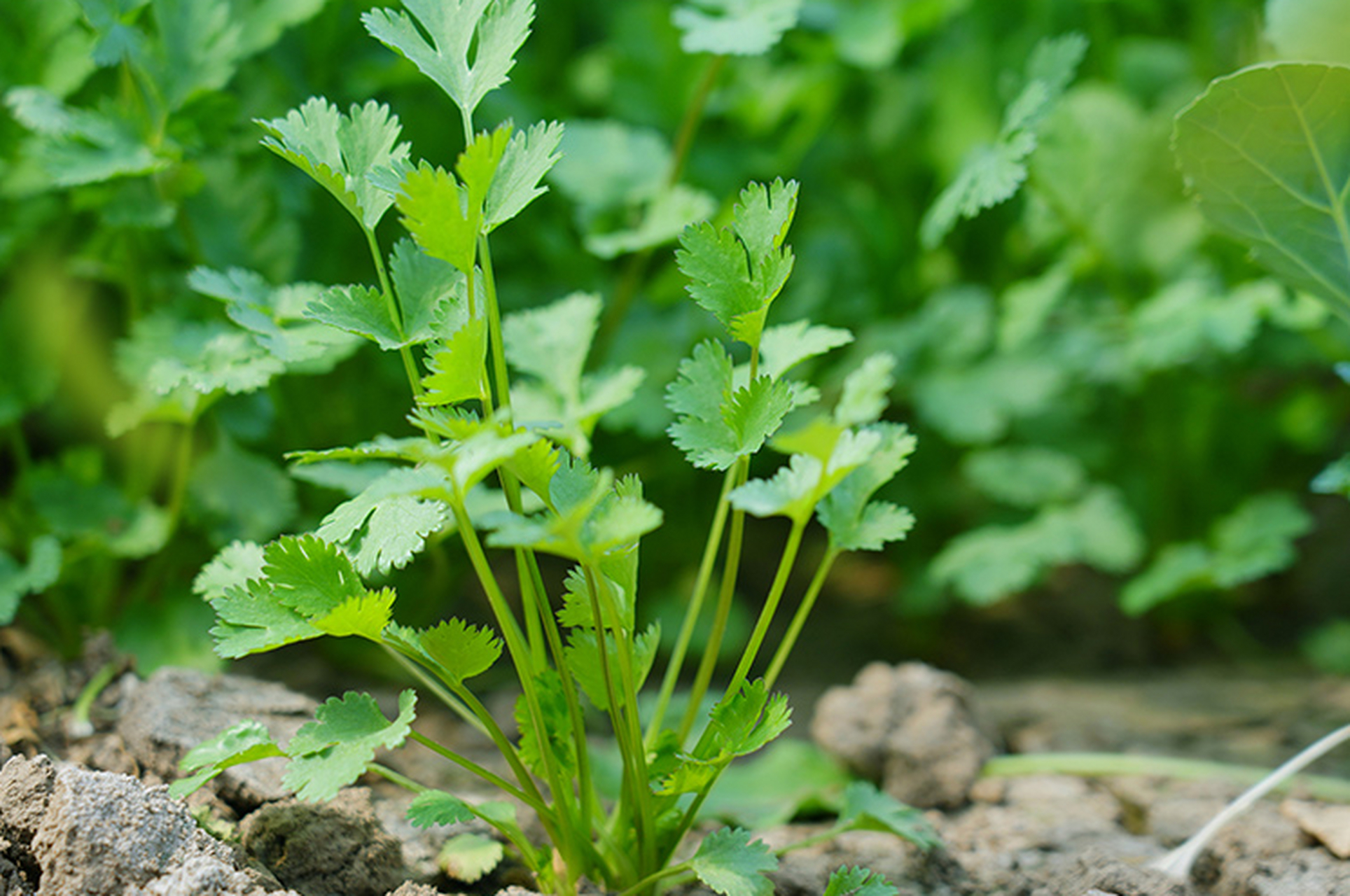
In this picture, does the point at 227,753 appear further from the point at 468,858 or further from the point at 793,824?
the point at 793,824

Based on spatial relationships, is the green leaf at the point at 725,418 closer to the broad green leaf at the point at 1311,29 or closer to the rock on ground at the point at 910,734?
the rock on ground at the point at 910,734

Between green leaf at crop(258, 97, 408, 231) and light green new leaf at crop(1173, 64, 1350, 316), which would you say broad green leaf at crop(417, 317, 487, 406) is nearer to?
green leaf at crop(258, 97, 408, 231)

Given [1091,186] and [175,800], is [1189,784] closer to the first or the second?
[1091,186]

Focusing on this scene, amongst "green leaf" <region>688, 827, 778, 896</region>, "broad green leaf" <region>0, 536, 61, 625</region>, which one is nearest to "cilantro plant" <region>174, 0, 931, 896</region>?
"green leaf" <region>688, 827, 778, 896</region>

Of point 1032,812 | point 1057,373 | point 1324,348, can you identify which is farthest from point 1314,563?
point 1032,812

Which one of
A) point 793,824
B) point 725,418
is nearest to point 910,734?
point 793,824

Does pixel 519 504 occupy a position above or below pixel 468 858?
above

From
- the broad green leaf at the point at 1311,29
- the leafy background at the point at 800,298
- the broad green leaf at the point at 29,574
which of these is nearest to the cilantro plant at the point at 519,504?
the leafy background at the point at 800,298
